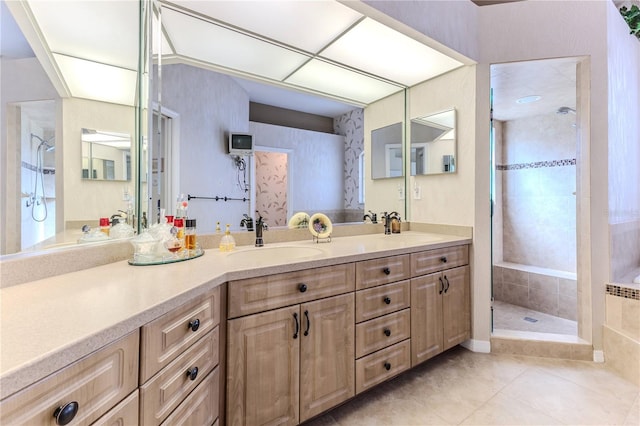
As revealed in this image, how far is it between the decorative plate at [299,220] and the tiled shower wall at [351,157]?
1.20 feet

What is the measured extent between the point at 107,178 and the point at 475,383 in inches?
87.9

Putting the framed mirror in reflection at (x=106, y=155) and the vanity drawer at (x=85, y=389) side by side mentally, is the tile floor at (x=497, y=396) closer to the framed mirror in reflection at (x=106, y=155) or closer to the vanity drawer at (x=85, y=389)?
the vanity drawer at (x=85, y=389)

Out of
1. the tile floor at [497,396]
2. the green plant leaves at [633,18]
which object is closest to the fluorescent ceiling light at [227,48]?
the tile floor at [497,396]

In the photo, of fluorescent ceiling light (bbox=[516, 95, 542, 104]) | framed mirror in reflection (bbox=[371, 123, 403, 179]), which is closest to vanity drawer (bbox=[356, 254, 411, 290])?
framed mirror in reflection (bbox=[371, 123, 403, 179])

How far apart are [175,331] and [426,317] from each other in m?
1.47

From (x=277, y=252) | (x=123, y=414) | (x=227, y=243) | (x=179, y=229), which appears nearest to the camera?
(x=123, y=414)

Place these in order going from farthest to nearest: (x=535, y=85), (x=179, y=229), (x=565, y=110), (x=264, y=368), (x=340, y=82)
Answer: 1. (x=565, y=110)
2. (x=535, y=85)
3. (x=340, y=82)
4. (x=179, y=229)
5. (x=264, y=368)

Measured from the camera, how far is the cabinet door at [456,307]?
74.7 inches

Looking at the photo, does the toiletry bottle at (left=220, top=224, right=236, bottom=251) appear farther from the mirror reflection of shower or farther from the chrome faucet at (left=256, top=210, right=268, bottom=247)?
the mirror reflection of shower

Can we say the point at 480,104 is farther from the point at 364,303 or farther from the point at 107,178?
the point at 107,178

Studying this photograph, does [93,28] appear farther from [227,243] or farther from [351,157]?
[351,157]

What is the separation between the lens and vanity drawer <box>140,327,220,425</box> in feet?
2.40

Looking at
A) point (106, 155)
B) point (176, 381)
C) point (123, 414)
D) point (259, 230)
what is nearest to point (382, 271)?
point (259, 230)

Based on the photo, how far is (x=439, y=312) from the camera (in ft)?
6.07
